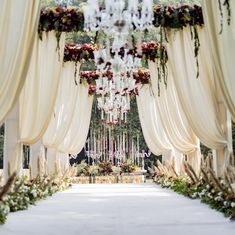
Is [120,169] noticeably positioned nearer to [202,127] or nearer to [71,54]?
[71,54]

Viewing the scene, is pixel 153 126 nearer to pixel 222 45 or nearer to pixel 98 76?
pixel 98 76

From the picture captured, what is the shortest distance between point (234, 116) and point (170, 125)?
14.5 ft

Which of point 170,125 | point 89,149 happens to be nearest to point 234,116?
point 170,125

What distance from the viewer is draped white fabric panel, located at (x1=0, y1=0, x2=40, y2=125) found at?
4.44 metres

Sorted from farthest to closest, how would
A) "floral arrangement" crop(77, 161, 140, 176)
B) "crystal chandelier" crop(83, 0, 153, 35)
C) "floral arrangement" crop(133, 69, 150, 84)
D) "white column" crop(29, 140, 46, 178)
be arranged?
"floral arrangement" crop(77, 161, 140, 176) → "floral arrangement" crop(133, 69, 150, 84) → "white column" crop(29, 140, 46, 178) → "crystal chandelier" crop(83, 0, 153, 35)

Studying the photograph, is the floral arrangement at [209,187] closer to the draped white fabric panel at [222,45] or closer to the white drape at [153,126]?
the draped white fabric panel at [222,45]

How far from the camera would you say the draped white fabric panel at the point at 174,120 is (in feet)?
27.8

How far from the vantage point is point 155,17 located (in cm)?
674

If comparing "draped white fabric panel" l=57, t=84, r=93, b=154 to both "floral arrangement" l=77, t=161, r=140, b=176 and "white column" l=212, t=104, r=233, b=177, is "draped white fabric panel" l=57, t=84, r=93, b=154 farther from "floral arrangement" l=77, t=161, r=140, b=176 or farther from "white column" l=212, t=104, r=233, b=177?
"white column" l=212, t=104, r=233, b=177

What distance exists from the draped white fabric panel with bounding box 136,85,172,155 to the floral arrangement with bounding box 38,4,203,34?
5.05 meters

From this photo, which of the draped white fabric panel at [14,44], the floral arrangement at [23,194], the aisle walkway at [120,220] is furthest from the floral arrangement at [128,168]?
the draped white fabric panel at [14,44]

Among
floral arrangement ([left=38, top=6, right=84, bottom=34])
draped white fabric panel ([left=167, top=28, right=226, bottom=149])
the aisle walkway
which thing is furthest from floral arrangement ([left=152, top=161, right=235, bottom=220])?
floral arrangement ([left=38, top=6, right=84, bottom=34])

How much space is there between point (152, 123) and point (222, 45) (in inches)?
297

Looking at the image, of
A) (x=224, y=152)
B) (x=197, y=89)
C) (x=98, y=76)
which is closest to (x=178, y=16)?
(x=197, y=89)
